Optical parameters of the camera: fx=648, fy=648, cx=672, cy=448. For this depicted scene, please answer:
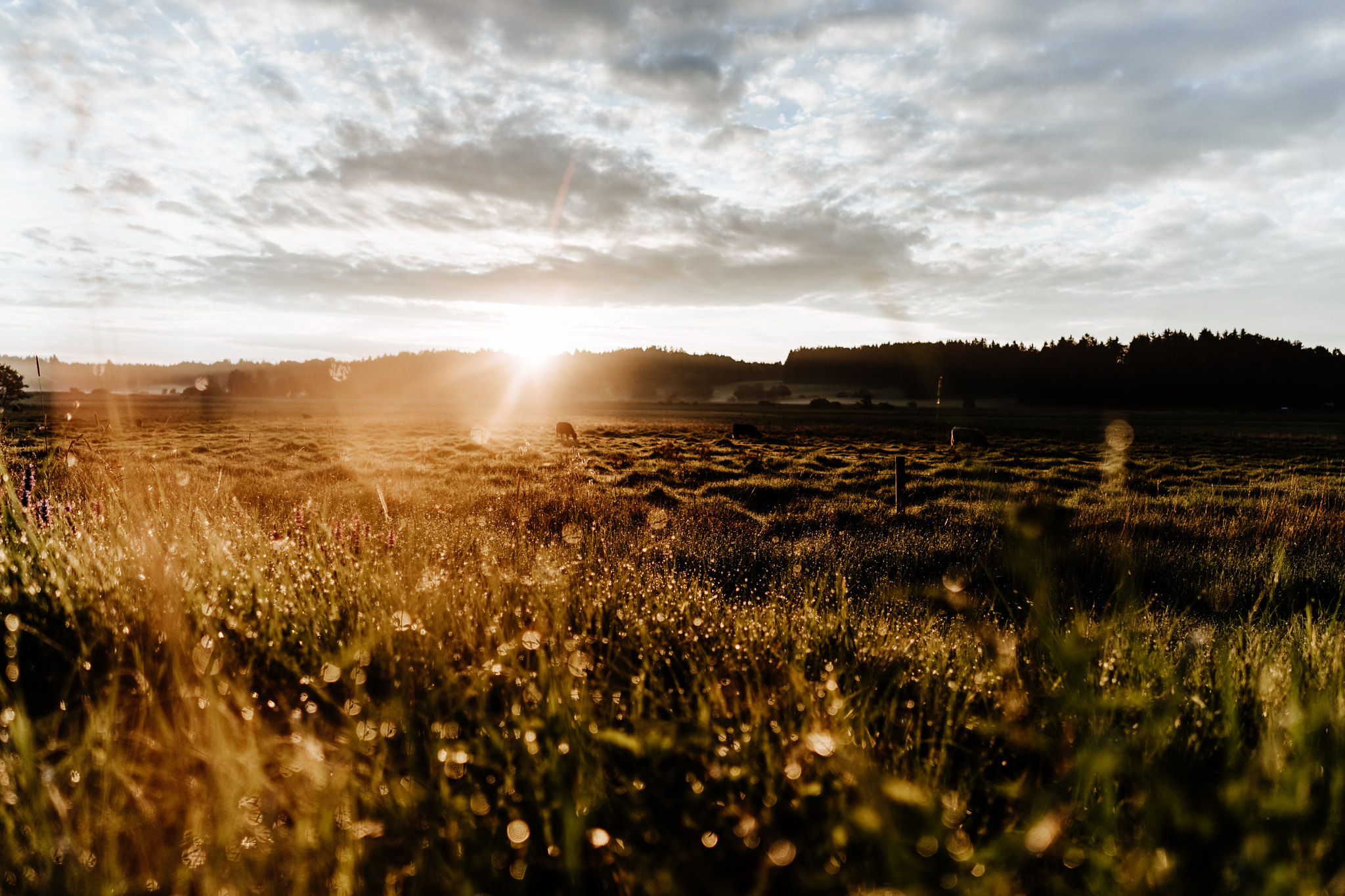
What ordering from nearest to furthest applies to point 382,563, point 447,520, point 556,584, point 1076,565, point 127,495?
point 556,584 → point 382,563 → point 127,495 → point 447,520 → point 1076,565

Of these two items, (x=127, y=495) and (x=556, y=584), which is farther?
(x=127, y=495)

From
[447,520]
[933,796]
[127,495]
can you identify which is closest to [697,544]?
[447,520]

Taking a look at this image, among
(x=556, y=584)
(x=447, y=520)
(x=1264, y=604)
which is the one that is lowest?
(x=1264, y=604)

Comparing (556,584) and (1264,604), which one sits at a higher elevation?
(556,584)

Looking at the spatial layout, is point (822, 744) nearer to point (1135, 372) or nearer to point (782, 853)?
point (782, 853)

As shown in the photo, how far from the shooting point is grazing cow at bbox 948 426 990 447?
40750 millimetres

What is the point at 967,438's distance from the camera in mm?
41969

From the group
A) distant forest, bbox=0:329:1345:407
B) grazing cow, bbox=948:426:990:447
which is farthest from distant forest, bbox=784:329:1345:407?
grazing cow, bbox=948:426:990:447

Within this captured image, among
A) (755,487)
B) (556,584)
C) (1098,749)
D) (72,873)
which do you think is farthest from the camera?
(755,487)

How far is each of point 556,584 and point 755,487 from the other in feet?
52.7

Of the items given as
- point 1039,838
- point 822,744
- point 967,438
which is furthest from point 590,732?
point 967,438

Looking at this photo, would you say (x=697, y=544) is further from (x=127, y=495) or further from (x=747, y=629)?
(x=127, y=495)

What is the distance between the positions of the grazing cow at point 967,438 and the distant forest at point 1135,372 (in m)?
64.4

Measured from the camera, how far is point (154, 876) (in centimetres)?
214
